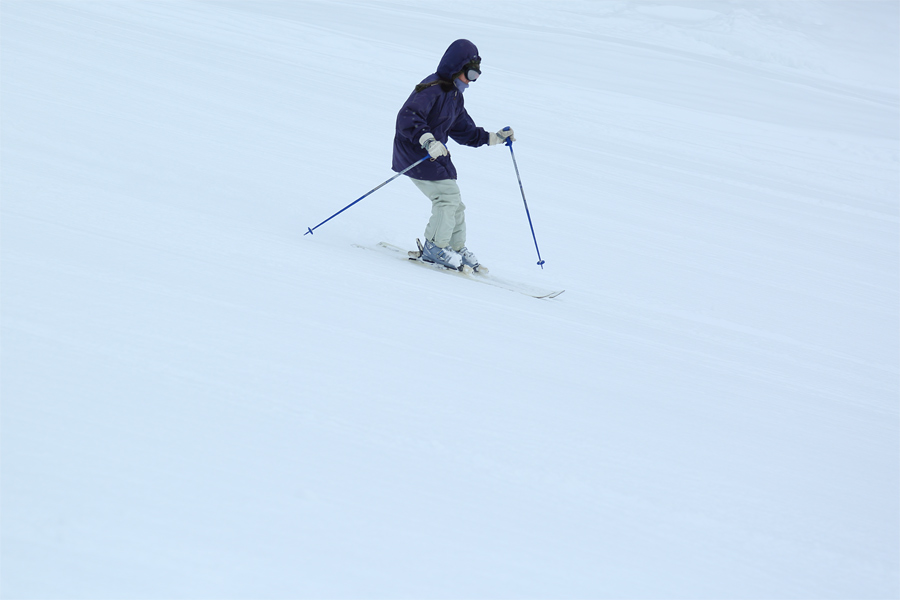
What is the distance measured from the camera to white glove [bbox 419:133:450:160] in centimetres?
423

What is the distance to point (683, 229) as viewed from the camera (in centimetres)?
668

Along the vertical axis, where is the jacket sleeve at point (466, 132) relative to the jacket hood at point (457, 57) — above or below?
below

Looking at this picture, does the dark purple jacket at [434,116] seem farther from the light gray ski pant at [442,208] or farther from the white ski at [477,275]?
the white ski at [477,275]

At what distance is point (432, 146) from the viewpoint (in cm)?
425

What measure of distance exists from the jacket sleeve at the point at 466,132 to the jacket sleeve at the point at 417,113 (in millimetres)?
398

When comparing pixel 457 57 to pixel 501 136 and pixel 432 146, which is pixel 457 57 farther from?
pixel 501 136

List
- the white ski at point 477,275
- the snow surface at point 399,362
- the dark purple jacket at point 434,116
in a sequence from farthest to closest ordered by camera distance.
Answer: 1. the white ski at point 477,275
2. the dark purple jacket at point 434,116
3. the snow surface at point 399,362

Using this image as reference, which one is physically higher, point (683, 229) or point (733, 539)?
point (683, 229)

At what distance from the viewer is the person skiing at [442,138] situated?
14.3ft

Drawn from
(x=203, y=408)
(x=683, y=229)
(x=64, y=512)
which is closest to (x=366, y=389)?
(x=203, y=408)

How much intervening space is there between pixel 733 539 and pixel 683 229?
4725 millimetres

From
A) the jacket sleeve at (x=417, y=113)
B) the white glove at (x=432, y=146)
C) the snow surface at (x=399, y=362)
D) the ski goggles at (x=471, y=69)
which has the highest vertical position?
the ski goggles at (x=471, y=69)

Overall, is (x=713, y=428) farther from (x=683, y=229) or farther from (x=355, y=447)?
(x=683, y=229)

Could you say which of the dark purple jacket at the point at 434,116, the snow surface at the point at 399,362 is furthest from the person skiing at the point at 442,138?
the snow surface at the point at 399,362
